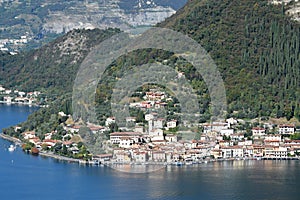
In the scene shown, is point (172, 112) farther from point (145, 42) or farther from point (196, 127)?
point (145, 42)

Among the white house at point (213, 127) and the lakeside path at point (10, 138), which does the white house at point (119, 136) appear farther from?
the lakeside path at point (10, 138)

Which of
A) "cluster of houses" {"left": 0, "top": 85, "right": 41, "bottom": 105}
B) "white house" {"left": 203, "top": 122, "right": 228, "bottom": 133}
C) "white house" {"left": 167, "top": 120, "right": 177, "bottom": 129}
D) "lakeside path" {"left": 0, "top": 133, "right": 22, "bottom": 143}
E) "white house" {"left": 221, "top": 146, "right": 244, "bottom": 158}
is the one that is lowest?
"white house" {"left": 221, "top": 146, "right": 244, "bottom": 158}

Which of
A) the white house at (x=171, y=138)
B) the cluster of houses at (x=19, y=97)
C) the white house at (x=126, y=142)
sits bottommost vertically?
the white house at (x=126, y=142)

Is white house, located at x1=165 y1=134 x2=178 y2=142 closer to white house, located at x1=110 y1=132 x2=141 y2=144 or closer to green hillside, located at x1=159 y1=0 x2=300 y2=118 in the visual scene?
white house, located at x1=110 y1=132 x2=141 y2=144

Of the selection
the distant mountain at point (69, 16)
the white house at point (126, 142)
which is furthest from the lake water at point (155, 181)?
the distant mountain at point (69, 16)

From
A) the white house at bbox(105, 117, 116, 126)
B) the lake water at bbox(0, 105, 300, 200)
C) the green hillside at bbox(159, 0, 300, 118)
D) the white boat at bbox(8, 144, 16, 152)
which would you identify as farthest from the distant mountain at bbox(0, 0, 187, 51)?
the lake water at bbox(0, 105, 300, 200)

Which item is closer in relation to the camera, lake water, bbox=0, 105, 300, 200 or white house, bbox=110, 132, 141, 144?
lake water, bbox=0, 105, 300, 200
